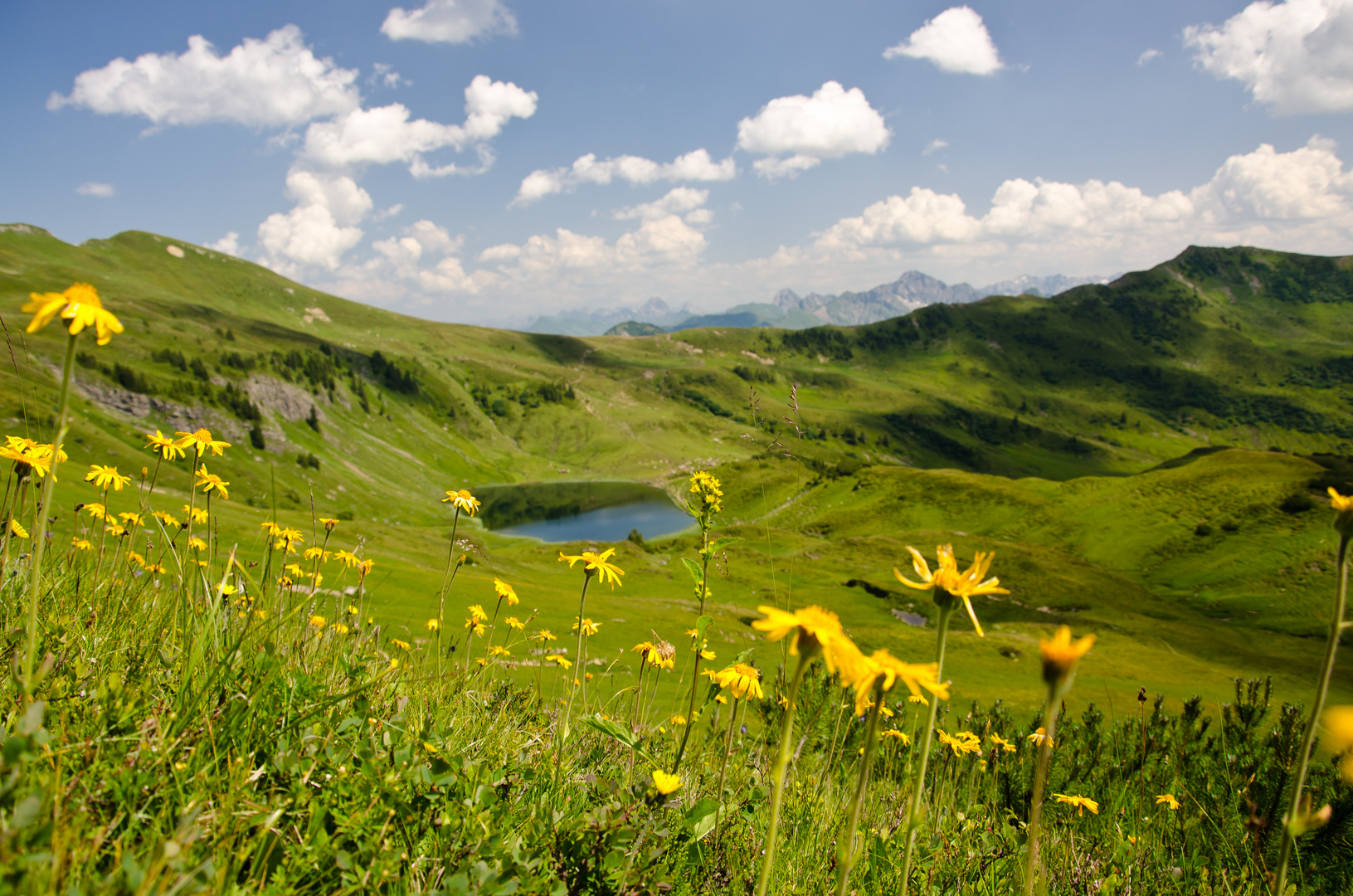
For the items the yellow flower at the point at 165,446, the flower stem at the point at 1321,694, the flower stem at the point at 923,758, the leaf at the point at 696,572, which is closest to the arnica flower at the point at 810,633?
the flower stem at the point at 923,758

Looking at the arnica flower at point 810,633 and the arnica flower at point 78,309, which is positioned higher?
the arnica flower at point 78,309

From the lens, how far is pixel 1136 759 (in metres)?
7.27

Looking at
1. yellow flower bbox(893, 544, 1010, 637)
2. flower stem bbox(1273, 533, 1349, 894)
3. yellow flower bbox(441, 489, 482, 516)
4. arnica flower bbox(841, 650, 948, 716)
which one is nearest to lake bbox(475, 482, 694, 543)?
yellow flower bbox(441, 489, 482, 516)

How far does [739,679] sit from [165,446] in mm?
4199

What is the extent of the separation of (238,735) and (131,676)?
0.88 metres

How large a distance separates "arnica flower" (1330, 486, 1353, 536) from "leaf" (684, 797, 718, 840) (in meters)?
2.31

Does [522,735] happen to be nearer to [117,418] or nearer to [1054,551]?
[1054,551]

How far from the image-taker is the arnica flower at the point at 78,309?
181 centimetres

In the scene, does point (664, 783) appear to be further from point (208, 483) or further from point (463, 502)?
point (208, 483)

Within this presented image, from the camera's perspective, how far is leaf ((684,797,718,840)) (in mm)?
2527

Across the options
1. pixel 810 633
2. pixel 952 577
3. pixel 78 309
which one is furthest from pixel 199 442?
pixel 952 577

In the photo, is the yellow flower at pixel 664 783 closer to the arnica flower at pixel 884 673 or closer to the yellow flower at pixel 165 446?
the arnica flower at pixel 884 673

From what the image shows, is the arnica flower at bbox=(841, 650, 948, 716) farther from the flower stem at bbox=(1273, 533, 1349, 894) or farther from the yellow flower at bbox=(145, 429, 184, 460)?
the yellow flower at bbox=(145, 429, 184, 460)

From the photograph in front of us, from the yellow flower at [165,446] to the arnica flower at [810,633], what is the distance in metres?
4.03
